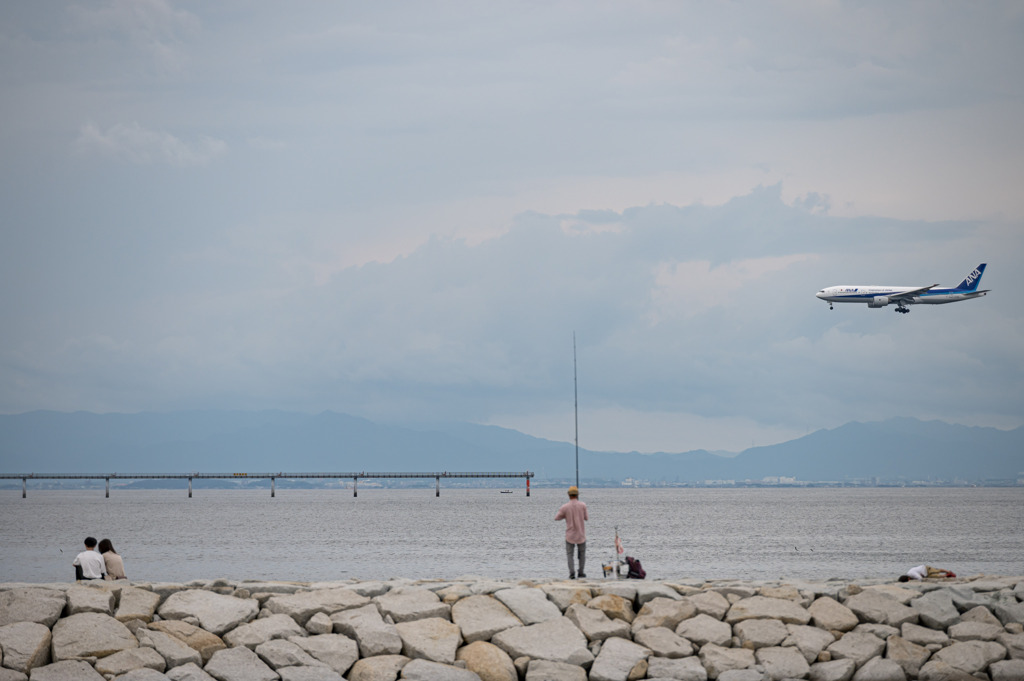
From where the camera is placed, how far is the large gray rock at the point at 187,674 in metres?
17.3

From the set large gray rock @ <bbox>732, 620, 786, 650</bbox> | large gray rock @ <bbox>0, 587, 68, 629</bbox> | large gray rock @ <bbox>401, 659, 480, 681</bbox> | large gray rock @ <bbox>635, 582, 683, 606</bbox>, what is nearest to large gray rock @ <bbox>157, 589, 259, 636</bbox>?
large gray rock @ <bbox>0, 587, 68, 629</bbox>

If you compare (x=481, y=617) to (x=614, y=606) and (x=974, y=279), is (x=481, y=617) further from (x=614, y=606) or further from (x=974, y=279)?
(x=974, y=279)

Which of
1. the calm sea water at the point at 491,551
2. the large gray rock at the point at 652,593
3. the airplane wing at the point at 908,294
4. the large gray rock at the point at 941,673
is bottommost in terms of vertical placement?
the calm sea water at the point at 491,551

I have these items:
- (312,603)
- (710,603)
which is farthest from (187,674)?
(710,603)

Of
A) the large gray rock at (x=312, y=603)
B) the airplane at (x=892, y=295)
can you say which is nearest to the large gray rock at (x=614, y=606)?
the large gray rock at (x=312, y=603)

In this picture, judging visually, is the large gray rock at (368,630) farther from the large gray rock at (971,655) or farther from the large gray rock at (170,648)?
the large gray rock at (971,655)

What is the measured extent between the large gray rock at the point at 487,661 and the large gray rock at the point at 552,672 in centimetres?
34

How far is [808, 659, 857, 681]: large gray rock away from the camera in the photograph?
18.3 meters

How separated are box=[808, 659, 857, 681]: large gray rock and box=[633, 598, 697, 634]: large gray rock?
8.35 feet

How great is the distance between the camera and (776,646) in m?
19.0

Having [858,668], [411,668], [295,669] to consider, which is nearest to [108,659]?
[295,669]

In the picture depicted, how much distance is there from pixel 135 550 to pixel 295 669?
48491mm

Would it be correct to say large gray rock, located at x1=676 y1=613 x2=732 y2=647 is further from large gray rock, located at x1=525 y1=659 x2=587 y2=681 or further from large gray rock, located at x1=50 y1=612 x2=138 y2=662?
large gray rock, located at x1=50 y1=612 x2=138 y2=662

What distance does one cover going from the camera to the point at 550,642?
61.5 feet
